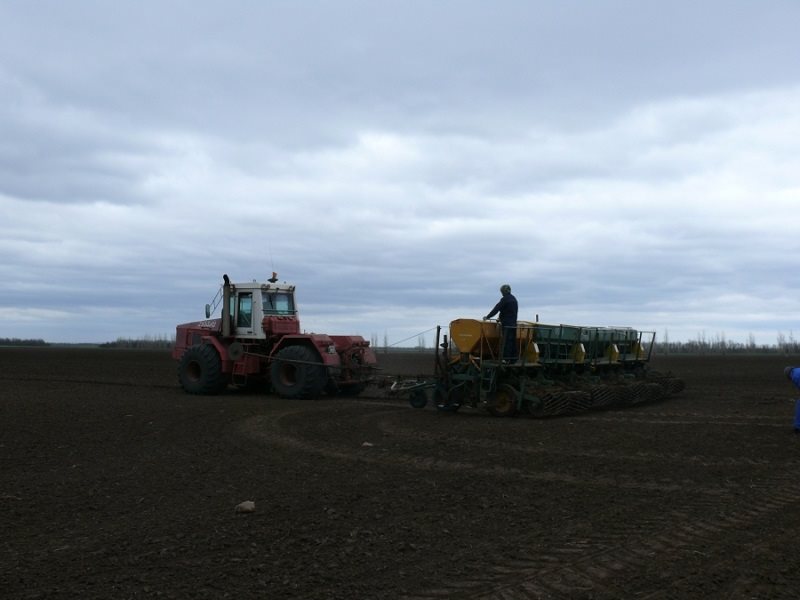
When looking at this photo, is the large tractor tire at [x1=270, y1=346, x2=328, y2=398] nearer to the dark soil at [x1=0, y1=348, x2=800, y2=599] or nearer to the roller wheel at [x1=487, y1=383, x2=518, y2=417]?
the dark soil at [x1=0, y1=348, x2=800, y2=599]

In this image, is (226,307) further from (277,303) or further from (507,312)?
(507,312)

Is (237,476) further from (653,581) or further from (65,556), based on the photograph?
(653,581)

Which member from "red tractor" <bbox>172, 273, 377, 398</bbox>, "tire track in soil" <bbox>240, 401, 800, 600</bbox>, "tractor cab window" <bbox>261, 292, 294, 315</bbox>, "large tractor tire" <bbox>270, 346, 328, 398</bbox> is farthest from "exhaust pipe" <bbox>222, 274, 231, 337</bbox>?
"tire track in soil" <bbox>240, 401, 800, 600</bbox>

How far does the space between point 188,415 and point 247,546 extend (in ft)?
32.4

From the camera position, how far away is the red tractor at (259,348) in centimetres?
2019

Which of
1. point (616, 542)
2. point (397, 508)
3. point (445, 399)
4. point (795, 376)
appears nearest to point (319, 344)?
point (445, 399)

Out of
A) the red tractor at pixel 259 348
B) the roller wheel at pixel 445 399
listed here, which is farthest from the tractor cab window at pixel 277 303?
the roller wheel at pixel 445 399

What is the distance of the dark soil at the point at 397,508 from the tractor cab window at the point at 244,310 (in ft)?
18.9

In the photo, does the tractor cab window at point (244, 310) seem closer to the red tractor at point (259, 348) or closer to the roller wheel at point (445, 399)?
the red tractor at point (259, 348)

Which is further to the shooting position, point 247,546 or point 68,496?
point 68,496

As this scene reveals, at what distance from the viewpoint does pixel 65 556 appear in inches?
252

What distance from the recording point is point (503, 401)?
16422 mm

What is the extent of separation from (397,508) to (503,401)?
861cm

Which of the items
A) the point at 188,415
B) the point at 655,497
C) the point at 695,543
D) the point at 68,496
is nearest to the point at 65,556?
the point at 68,496
